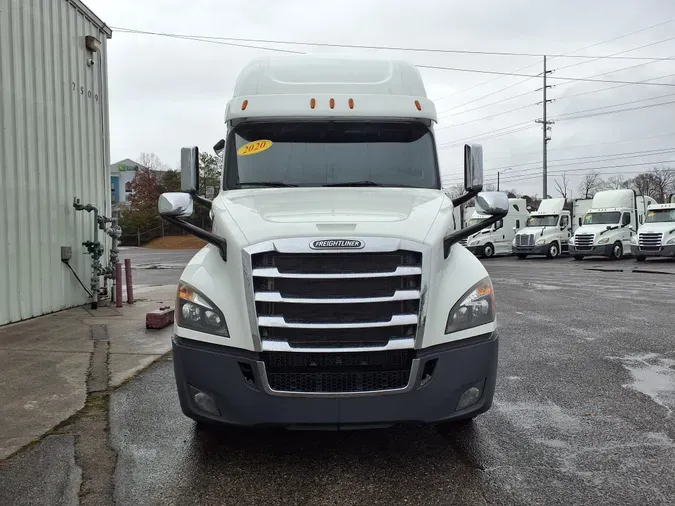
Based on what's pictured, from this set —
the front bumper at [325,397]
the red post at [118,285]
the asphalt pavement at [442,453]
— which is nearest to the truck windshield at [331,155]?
the front bumper at [325,397]

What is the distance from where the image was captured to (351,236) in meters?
3.40

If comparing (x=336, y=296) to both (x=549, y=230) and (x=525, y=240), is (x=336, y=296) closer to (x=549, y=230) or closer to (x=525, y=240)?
(x=525, y=240)

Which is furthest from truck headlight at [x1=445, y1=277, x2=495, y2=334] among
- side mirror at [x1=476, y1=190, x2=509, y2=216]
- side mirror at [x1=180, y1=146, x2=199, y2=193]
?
side mirror at [x1=180, y1=146, x2=199, y2=193]

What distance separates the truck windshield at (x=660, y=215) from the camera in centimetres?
2448

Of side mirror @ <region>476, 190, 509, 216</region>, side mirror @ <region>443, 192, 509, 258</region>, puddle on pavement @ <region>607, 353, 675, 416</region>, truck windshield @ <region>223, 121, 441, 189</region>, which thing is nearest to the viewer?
side mirror @ <region>443, 192, 509, 258</region>

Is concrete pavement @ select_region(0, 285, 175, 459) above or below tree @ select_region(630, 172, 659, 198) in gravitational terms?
below

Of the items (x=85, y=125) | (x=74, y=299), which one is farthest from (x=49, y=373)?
(x=85, y=125)

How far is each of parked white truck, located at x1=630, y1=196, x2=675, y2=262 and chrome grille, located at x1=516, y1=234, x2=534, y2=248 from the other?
4887 mm

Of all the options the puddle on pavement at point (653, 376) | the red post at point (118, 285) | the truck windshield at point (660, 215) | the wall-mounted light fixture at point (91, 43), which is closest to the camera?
the puddle on pavement at point (653, 376)

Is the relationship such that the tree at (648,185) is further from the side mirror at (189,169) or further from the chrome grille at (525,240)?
the side mirror at (189,169)

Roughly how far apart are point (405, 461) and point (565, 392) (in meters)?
2.30

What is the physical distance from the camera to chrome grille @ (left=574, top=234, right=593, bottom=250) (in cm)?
2606

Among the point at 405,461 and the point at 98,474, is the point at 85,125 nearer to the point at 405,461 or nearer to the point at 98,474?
the point at 98,474

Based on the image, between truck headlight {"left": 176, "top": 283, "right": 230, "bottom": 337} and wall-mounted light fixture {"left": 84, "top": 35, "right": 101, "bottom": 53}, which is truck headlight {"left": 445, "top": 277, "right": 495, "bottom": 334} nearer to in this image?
truck headlight {"left": 176, "top": 283, "right": 230, "bottom": 337}
